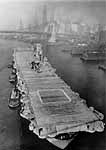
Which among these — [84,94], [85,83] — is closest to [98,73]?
[85,83]

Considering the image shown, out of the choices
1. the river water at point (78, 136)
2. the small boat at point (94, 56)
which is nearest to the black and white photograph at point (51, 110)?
the river water at point (78, 136)

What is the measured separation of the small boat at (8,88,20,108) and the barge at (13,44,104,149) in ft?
3.65

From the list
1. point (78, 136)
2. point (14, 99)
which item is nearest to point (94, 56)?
point (14, 99)

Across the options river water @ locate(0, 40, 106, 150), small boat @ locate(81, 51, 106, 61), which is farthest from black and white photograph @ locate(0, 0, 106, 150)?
small boat @ locate(81, 51, 106, 61)

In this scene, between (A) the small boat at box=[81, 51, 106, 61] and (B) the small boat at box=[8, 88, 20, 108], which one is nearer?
(B) the small boat at box=[8, 88, 20, 108]

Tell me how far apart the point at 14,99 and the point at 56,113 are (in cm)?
683

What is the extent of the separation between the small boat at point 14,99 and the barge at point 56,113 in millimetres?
1114

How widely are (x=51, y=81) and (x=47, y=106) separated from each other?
6208 millimetres

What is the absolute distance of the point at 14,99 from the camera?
19078 millimetres

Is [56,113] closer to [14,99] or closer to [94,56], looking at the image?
[14,99]

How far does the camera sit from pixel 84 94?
2119cm

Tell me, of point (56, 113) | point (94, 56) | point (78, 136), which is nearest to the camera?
point (56, 113)

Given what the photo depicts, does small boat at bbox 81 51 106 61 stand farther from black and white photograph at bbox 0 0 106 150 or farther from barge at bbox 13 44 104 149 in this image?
barge at bbox 13 44 104 149

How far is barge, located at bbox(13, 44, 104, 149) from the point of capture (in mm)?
12250
